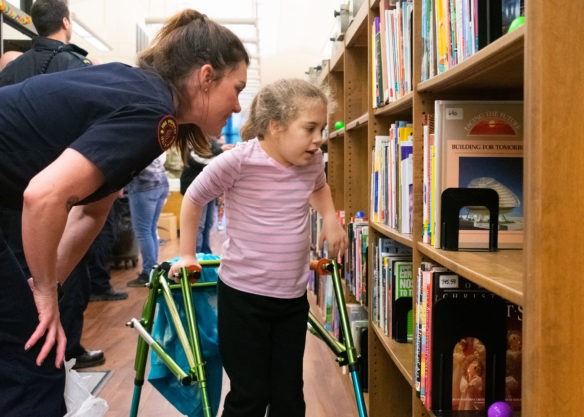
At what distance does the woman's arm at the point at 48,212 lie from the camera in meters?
0.90

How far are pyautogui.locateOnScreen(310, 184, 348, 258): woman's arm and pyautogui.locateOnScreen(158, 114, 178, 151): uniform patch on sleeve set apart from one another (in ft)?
3.01

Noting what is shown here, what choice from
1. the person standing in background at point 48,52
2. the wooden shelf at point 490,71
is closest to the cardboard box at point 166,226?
the person standing in background at point 48,52

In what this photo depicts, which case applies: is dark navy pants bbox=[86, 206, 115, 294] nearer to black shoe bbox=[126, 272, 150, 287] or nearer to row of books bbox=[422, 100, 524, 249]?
black shoe bbox=[126, 272, 150, 287]

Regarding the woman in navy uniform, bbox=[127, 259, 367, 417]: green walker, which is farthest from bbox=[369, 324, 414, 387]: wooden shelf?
the woman in navy uniform

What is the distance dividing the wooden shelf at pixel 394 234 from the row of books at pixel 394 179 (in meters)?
0.02

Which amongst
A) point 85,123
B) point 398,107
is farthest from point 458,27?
point 85,123

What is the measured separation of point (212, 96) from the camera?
4.14 ft

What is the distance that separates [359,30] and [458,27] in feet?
4.31

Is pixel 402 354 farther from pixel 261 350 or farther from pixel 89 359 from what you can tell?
pixel 89 359

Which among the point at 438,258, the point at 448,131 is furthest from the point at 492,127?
the point at 438,258

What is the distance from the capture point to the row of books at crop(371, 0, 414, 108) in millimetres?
1731

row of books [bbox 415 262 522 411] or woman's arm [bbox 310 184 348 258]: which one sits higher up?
woman's arm [bbox 310 184 348 258]

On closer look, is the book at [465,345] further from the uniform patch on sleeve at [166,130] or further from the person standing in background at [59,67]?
the person standing in background at [59,67]

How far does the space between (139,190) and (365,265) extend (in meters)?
2.51
